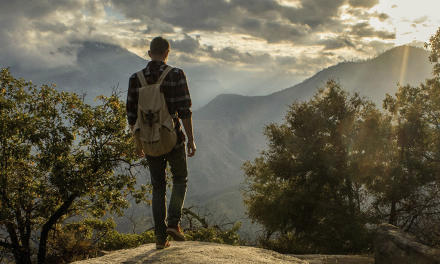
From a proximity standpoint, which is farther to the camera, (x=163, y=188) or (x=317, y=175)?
(x=317, y=175)

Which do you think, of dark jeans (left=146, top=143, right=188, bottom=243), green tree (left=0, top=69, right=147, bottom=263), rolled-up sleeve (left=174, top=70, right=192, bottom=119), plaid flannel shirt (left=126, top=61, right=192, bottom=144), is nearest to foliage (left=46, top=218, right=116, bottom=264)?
green tree (left=0, top=69, right=147, bottom=263)

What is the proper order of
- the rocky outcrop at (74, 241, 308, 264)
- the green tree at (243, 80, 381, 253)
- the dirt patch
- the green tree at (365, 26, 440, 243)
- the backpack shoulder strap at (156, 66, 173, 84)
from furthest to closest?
the green tree at (243, 80, 381, 253) → the green tree at (365, 26, 440, 243) → the dirt patch → the backpack shoulder strap at (156, 66, 173, 84) → the rocky outcrop at (74, 241, 308, 264)

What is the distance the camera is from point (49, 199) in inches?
384

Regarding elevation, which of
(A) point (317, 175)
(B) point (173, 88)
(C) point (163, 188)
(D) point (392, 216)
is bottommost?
(D) point (392, 216)

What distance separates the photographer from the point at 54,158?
9.22m

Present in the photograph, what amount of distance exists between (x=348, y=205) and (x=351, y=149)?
4.76m

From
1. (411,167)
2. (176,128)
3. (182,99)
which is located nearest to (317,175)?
(411,167)

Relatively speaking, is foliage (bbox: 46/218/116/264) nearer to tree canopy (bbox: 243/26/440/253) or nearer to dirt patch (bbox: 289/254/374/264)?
dirt patch (bbox: 289/254/374/264)

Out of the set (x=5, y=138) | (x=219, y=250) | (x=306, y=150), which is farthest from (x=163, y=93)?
(x=306, y=150)

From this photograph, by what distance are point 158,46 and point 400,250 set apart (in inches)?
261

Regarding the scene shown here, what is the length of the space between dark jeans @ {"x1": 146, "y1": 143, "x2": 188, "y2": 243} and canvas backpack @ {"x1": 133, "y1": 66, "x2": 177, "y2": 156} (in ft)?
0.75

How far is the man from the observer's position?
382 cm

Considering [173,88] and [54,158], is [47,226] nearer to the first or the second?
[54,158]

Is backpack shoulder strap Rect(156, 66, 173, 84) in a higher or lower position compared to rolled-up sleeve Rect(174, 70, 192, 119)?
higher
